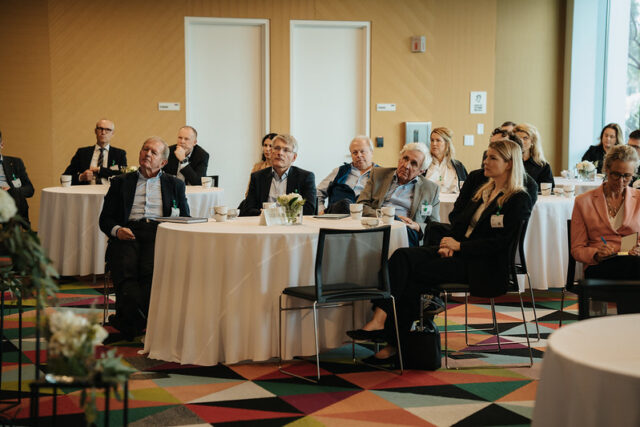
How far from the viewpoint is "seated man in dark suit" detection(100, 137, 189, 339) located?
17.5 feet

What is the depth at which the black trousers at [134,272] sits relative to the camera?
5.31m

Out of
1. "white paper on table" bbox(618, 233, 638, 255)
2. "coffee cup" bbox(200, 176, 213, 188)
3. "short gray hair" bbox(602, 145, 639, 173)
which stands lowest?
"white paper on table" bbox(618, 233, 638, 255)

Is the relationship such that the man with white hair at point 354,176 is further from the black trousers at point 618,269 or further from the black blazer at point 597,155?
the black blazer at point 597,155

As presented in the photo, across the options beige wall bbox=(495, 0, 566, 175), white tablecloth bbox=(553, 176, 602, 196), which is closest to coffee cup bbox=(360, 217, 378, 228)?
white tablecloth bbox=(553, 176, 602, 196)

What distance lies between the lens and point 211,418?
377 cm

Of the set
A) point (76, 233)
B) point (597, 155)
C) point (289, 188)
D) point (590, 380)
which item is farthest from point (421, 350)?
point (597, 155)

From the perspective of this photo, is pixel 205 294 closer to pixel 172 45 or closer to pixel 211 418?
pixel 211 418

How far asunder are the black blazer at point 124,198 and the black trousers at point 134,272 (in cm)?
14

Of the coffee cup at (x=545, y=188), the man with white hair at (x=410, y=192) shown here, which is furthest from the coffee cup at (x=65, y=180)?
the coffee cup at (x=545, y=188)

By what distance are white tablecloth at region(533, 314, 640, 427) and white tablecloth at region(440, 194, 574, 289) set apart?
436cm

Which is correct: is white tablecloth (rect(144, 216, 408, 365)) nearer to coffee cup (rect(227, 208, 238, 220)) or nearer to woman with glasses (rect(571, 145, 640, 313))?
coffee cup (rect(227, 208, 238, 220))

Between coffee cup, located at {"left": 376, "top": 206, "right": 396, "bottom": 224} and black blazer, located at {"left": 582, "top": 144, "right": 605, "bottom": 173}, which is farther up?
black blazer, located at {"left": 582, "top": 144, "right": 605, "bottom": 173}

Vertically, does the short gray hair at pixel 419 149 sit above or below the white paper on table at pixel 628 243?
above

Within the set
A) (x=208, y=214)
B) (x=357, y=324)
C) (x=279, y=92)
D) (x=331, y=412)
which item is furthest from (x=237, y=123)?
(x=331, y=412)
